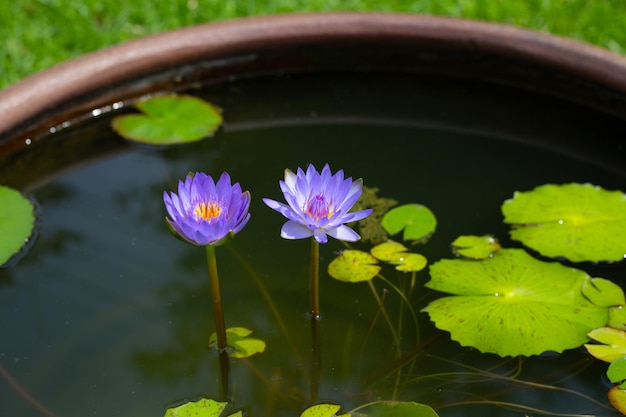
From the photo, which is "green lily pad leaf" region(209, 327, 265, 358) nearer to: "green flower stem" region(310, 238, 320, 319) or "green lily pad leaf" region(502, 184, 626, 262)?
"green flower stem" region(310, 238, 320, 319)

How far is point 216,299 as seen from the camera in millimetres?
1189

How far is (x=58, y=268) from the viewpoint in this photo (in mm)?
1500

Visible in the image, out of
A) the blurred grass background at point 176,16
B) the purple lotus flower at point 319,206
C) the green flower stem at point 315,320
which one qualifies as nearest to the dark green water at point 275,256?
the green flower stem at point 315,320

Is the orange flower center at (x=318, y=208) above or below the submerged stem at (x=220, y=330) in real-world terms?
above

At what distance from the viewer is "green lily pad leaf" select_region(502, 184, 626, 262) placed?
1464mm

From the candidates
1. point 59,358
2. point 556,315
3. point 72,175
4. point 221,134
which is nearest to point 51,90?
point 72,175

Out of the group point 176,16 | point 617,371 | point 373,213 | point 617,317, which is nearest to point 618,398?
point 617,371

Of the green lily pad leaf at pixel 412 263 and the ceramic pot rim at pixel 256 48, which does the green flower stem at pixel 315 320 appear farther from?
the ceramic pot rim at pixel 256 48

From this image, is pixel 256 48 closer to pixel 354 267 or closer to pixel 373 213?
pixel 373 213

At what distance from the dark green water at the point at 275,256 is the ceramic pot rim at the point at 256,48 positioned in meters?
0.09

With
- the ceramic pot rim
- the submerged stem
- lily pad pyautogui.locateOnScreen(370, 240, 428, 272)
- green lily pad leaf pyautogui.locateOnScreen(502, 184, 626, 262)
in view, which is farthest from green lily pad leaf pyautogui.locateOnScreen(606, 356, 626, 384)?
the ceramic pot rim

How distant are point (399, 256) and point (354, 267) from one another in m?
0.09

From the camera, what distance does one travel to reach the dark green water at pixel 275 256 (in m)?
1.27

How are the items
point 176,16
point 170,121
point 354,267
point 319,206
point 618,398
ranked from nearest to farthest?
point 319,206 → point 618,398 → point 354,267 → point 170,121 → point 176,16
